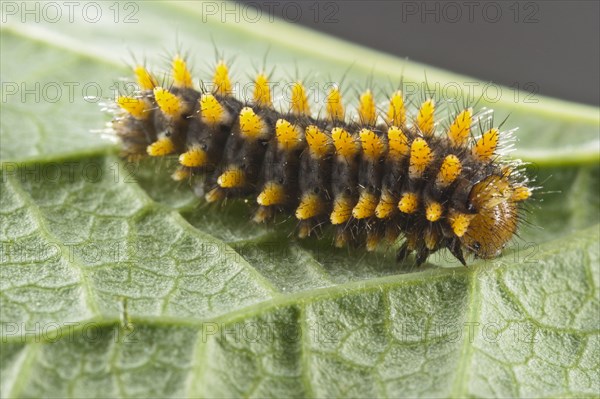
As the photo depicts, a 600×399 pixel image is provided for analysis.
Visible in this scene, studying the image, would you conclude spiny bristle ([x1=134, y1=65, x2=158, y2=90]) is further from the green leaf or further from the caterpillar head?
the caterpillar head

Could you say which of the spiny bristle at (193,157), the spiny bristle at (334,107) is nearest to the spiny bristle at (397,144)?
the spiny bristle at (334,107)

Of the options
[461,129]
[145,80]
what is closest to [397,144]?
[461,129]

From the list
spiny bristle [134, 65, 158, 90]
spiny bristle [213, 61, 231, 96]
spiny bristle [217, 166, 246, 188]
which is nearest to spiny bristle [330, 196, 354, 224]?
spiny bristle [217, 166, 246, 188]

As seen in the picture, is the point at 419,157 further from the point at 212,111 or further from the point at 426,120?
the point at 212,111

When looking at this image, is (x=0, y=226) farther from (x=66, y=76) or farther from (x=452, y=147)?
(x=452, y=147)

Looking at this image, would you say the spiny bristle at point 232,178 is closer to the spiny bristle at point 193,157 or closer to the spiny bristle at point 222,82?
the spiny bristle at point 193,157

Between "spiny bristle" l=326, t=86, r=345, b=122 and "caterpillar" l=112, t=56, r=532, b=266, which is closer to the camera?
"caterpillar" l=112, t=56, r=532, b=266

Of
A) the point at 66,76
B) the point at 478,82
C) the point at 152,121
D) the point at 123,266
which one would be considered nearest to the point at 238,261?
the point at 123,266

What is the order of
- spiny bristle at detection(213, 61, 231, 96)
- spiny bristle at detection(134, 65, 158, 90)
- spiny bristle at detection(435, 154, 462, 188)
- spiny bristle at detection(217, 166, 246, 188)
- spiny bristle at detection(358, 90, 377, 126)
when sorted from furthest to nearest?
spiny bristle at detection(134, 65, 158, 90) < spiny bristle at detection(213, 61, 231, 96) < spiny bristle at detection(358, 90, 377, 126) < spiny bristle at detection(217, 166, 246, 188) < spiny bristle at detection(435, 154, 462, 188)
